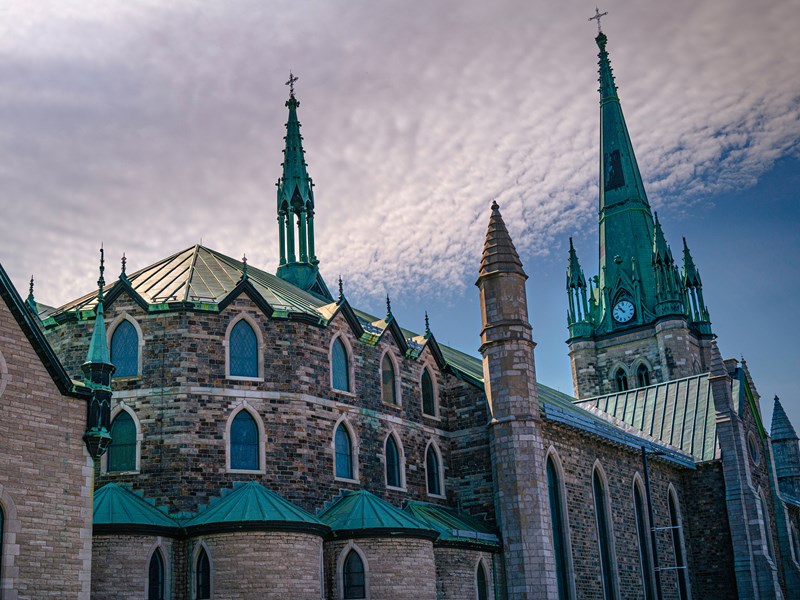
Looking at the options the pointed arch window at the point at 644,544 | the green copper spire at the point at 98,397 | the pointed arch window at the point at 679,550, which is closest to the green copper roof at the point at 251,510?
the green copper spire at the point at 98,397

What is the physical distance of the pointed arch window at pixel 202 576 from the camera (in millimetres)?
26816

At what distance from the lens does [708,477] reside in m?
47.8

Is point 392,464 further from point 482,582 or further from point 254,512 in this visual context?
point 254,512

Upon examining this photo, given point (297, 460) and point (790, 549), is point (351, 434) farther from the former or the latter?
point (790, 549)

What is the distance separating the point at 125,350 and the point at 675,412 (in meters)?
31.7

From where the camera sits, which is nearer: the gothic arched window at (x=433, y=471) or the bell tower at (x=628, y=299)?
the gothic arched window at (x=433, y=471)

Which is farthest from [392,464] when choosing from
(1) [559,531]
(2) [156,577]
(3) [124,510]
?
(3) [124,510]

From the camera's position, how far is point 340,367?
33.5 meters

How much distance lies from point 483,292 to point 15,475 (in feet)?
65.7

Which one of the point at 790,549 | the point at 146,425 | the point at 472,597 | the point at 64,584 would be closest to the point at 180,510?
the point at 146,425

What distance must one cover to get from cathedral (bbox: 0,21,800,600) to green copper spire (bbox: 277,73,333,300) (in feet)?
0.32

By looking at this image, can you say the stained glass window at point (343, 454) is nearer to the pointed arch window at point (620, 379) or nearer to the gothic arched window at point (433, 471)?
the gothic arched window at point (433, 471)

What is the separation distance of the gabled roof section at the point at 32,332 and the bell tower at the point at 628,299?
54187 mm

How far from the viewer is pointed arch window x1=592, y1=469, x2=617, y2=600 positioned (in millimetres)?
39975
